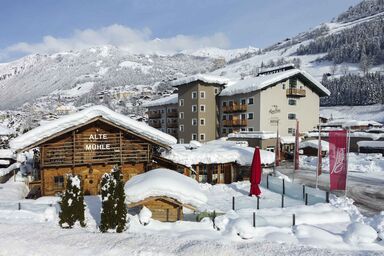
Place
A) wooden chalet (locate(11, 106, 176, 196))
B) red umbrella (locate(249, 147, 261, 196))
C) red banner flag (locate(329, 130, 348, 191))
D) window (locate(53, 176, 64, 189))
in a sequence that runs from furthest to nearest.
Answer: window (locate(53, 176, 64, 189)) < wooden chalet (locate(11, 106, 176, 196)) < red umbrella (locate(249, 147, 261, 196)) < red banner flag (locate(329, 130, 348, 191))

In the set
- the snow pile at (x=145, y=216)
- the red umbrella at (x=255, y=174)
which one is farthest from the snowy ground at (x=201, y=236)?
the red umbrella at (x=255, y=174)

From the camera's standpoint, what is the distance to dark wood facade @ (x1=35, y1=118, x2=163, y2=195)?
72.1ft

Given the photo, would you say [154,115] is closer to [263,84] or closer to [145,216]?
[263,84]

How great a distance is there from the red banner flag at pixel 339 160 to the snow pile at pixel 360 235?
5571mm

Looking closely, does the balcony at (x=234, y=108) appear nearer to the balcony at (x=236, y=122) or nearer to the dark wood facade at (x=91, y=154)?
the balcony at (x=236, y=122)

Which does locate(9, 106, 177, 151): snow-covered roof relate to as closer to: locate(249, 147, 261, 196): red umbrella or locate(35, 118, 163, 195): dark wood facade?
locate(35, 118, 163, 195): dark wood facade

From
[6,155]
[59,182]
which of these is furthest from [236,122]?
[59,182]

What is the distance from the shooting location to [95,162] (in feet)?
74.5

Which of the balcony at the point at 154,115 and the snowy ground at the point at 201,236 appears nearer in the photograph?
the snowy ground at the point at 201,236

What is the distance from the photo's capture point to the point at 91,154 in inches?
893

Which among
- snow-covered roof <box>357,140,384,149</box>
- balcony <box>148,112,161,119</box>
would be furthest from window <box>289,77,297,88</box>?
balcony <box>148,112,161,119</box>

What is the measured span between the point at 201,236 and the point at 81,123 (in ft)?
37.5

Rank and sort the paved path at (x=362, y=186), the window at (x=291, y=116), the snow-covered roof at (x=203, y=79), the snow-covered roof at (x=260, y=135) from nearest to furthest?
the paved path at (x=362, y=186) → the snow-covered roof at (x=260, y=135) → the window at (x=291, y=116) → the snow-covered roof at (x=203, y=79)

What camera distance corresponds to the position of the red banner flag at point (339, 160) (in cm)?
1945
